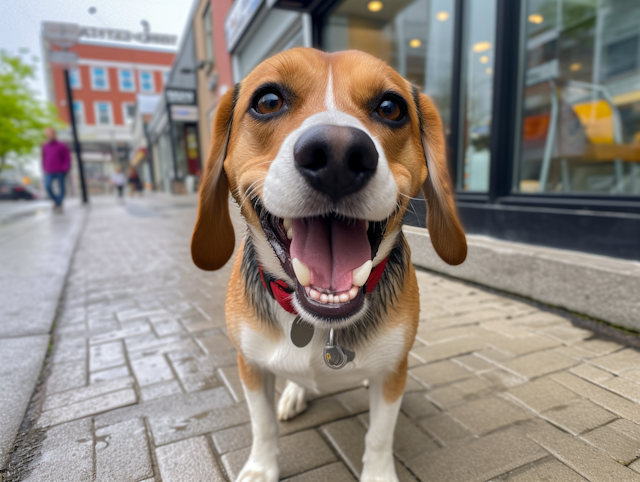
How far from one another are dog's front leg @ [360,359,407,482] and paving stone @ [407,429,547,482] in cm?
17

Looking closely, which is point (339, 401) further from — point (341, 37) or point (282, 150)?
point (341, 37)

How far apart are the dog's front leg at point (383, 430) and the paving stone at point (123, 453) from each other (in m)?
0.84

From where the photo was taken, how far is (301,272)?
1.05 metres

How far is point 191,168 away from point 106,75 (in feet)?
91.8

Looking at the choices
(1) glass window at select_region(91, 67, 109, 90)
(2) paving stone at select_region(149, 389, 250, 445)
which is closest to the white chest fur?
(2) paving stone at select_region(149, 389, 250, 445)

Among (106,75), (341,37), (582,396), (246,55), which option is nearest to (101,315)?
(582,396)

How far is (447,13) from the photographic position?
4.67 m

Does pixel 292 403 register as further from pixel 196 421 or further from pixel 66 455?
pixel 66 455

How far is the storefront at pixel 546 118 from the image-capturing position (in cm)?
330

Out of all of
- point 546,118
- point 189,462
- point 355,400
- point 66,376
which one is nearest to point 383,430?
point 355,400

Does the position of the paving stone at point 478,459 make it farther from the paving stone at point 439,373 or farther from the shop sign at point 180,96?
the shop sign at point 180,96

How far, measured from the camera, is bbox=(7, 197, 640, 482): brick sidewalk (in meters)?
1.47

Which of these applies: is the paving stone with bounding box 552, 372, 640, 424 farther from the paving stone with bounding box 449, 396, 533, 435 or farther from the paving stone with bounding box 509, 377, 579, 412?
the paving stone with bounding box 449, 396, 533, 435

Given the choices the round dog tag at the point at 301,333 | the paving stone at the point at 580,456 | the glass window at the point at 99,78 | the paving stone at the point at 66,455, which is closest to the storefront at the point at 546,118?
the paving stone at the point at 580,456
